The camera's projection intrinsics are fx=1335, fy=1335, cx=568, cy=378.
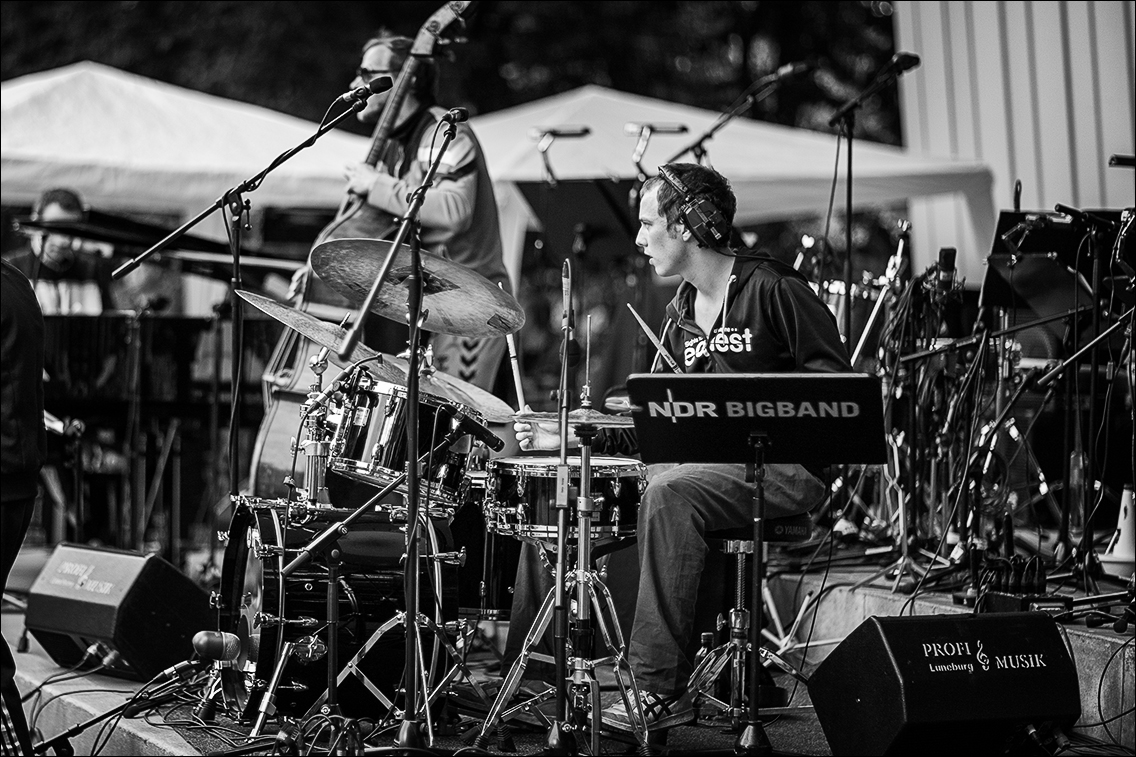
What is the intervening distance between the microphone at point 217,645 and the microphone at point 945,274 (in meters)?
3.32

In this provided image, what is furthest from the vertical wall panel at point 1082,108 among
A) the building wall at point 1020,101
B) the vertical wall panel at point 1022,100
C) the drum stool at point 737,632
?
the drum stool at point 737,632

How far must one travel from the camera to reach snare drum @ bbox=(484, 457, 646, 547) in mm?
4238

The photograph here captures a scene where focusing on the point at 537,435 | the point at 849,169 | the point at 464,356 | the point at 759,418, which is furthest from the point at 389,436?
the point at 849,169

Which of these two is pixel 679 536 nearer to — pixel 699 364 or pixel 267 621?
pixel 699 364

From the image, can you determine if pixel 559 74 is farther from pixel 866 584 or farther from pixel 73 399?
pixel 866 584

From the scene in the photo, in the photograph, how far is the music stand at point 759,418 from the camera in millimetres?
3602

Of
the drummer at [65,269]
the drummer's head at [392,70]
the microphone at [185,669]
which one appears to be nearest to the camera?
the microphone at [185,669]

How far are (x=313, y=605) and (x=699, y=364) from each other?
1.57 m

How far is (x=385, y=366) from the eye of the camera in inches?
171

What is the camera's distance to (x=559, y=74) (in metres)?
17.6

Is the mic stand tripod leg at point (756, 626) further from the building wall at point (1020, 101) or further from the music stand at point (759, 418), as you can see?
the building wall at point (1020, 101)

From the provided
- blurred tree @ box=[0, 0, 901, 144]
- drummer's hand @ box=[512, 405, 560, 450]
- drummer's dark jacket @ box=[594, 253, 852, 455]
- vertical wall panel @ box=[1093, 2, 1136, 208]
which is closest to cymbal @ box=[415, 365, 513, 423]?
drummer's hand @ box=[512, 405, 560, 450]

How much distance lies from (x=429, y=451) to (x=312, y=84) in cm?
1263

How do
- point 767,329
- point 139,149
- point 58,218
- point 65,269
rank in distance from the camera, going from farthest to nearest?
point 139,149 → point 65,269 → point 58,218 → point 767,329
